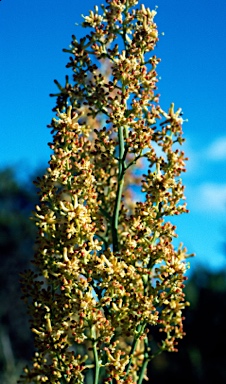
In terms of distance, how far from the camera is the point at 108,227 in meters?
3.36

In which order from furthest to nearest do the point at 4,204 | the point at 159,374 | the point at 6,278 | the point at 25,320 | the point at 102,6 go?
the point at 4,204 < the point at 6,278 < the point at 25,320 < the point at 159,374 < the point at 102,6

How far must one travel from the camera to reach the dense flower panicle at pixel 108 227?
2758 millimetres

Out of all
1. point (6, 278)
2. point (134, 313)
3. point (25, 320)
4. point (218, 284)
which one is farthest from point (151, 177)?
point (6, 278)

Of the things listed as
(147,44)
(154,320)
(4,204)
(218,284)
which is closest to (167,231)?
(154,320)

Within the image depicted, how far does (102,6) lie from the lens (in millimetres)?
3312

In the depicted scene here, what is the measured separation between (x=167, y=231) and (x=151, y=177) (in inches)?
11.4

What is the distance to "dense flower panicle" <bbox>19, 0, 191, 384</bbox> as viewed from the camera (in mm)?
2758

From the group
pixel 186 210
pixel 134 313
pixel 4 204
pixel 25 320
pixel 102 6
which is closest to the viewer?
pixel 134 313

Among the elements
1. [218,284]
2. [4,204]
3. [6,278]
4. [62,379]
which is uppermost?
[4,204]

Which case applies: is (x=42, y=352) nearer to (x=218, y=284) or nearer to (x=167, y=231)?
(x=167, y=231)

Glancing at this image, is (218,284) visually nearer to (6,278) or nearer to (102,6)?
(6,278)

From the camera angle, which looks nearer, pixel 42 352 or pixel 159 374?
pixel 42 352

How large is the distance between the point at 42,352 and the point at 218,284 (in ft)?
58.7

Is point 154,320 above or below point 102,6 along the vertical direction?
below
